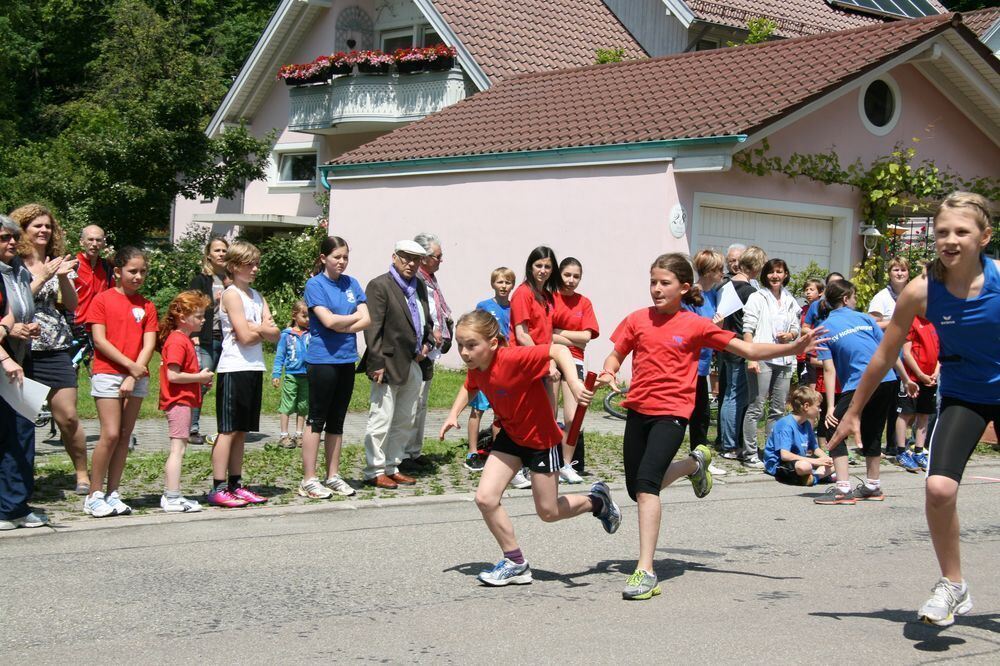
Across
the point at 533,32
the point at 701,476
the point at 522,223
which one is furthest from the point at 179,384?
the point at 533,32

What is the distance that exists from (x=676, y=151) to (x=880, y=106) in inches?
179

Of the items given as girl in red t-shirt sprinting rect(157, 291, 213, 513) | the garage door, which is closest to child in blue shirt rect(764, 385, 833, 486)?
girl in red t-shirt sprinting rect(157, 291, 213, 513)

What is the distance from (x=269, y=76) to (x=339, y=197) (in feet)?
32.4

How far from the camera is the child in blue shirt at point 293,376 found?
1191 cm

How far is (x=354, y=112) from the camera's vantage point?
27812mm

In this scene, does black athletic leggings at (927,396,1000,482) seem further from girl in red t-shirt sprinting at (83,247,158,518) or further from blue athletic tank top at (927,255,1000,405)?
girl in red t-shirt sprinting at (83,247,158,518)

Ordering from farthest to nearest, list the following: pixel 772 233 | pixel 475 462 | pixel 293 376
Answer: pixel 772 233 → pixel 293 376 → pixel 475 462

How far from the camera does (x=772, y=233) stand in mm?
18656

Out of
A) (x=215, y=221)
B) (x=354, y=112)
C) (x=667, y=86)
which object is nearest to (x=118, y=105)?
(x=215, y=221)

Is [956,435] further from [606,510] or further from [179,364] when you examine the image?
[179,364]

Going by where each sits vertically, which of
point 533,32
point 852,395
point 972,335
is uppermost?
point 533,32

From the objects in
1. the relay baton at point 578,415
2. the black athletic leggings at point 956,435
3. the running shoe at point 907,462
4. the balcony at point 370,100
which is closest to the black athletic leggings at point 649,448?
the relay baton at point 578,415

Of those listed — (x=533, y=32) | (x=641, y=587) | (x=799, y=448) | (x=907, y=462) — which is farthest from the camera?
(x=533, y=32)

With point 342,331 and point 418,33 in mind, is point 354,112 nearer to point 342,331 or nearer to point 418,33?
point 418,33
